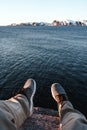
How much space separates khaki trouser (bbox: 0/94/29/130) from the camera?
448 centimetres

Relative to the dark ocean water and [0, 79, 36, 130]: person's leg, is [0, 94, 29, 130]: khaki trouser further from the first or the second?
the dark ocean water

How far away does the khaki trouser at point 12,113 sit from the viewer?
4477 millimetres

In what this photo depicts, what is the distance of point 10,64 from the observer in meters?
23.9

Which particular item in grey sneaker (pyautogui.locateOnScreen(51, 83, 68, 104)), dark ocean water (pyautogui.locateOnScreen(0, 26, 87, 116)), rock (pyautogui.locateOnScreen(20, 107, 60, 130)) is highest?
grey sneaker (pyautogui.locateOnScreen(51, 83, 68, 104))

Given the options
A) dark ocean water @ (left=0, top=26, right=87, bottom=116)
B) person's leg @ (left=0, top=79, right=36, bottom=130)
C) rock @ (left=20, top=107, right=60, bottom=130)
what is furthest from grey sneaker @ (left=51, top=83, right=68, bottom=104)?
dark ocean water @ (left=0, top=26, right=87, bottom=116)

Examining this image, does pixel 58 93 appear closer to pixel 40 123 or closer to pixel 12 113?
pixel 40 123

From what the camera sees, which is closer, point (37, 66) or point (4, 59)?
point (37, 66)

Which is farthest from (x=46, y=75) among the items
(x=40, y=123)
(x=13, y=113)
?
(x=13, y=113)

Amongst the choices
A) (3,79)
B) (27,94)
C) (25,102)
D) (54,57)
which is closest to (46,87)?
(3,79)

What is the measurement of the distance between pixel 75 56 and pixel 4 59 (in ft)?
32.1

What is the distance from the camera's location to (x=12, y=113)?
5977 millimetres

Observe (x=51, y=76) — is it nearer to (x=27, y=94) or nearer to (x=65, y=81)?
(x=65, y=81)

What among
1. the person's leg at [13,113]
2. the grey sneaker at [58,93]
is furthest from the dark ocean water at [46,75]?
the person's leg at [13,113]

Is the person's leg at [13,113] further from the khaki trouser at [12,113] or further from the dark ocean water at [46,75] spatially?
the dark ocean water at [46,75]
